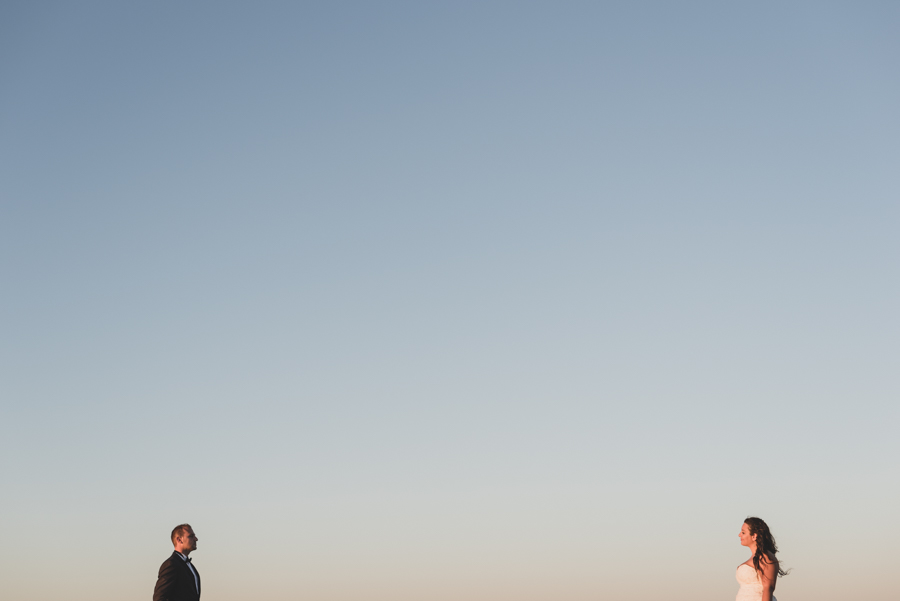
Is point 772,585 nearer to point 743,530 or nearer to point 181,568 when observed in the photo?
point 743,530

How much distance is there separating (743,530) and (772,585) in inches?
39.9

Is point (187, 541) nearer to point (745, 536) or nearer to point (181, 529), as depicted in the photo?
point (181, 529)

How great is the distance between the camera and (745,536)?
1989 centimetres

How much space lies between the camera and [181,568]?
19.6 metres

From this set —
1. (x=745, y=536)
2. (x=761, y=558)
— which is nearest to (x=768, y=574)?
(x=761, y=558)

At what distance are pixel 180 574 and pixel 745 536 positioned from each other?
942 cm

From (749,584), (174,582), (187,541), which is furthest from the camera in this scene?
(749,584)

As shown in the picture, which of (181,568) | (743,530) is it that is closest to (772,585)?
(743,530)

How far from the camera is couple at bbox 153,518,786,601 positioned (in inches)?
767

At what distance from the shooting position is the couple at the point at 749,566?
19484 millimetres

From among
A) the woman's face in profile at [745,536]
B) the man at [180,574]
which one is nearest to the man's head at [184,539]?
the man at [180,574]

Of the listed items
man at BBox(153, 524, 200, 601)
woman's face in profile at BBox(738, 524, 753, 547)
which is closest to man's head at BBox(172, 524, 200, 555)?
man at BBox(153, 524, 200, 601)

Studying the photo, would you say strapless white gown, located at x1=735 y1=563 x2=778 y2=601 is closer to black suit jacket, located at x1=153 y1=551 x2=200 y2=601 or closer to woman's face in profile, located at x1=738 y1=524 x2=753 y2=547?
woman's face in profile, located at x1=738 y1=524 x2=753 y2=547

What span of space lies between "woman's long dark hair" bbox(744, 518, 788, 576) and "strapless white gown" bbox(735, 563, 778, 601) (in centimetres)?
20
